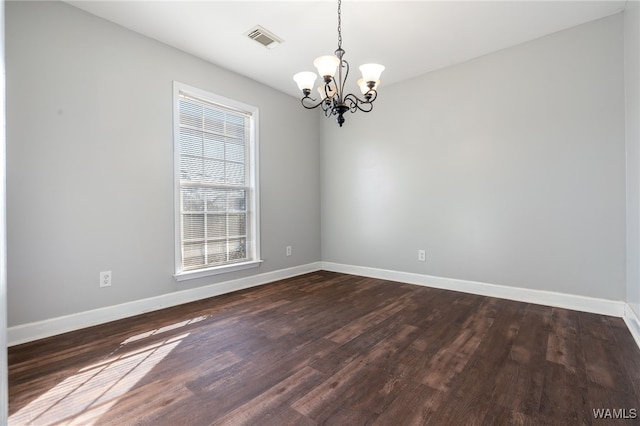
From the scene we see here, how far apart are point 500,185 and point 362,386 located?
258 centimetres

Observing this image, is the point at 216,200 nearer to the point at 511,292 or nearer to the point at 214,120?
the point at 214,120

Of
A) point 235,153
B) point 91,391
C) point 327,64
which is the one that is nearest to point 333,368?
point 91,391

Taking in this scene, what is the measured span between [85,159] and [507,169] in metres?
3.96

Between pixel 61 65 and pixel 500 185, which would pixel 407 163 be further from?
pixel 61 65

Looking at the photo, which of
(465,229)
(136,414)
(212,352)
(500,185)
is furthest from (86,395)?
(500,185)

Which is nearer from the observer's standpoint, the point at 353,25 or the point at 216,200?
the point at 353,25

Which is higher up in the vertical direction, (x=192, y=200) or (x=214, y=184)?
(x=214, y=184)

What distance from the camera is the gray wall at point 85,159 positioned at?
2.10m

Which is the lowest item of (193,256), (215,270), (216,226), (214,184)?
(215,270)

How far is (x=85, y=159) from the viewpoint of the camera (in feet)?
7.79

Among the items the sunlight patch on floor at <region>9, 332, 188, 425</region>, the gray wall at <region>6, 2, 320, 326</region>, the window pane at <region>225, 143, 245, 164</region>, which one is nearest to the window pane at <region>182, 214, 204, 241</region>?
the gray wall at <region>6, 2, 320, 326</region>

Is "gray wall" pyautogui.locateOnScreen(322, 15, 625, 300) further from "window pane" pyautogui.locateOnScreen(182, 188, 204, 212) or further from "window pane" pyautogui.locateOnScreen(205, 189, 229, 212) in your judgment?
"window pane" pyautogui.locateOnScreen(182, 188, 204, 212)

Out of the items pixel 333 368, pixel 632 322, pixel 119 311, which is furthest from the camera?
pixel 119 311

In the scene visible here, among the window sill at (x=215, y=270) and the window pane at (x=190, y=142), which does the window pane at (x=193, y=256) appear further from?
the window pane at (x=190, y=142)
